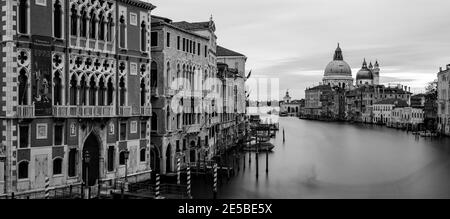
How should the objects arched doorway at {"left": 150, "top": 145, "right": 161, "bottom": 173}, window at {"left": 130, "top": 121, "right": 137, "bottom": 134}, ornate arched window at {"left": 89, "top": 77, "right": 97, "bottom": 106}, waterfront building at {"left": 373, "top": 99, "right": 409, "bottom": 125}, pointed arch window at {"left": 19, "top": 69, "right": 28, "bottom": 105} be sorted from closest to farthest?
pointed arch window at {"left": 19, "top": 69, "right": 28, "bottom": 105} < ornate arched window at {"left": 89, "top": 77, "right": 97, "bottom": 106} < window at {"left": 130, "top": 121, "right": 137, "bottom": 134} < arched doorway at {"left": 150, "top": 145, "right": 161, "bottom": 173} < waterfront building at {"left": 373, "top": 99, "right": 409, "bottom": 125}

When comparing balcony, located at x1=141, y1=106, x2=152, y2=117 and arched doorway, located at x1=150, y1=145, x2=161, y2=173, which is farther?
arched doorway, located at x1=150, y1=145, x2=161, y2=173

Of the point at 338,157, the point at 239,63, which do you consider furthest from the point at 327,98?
the point at 338,157

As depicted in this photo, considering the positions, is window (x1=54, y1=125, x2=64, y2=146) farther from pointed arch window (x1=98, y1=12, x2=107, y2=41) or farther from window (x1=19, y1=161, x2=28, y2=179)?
pointed arch window (x1=98, y1=12, x2=107, y2=41)

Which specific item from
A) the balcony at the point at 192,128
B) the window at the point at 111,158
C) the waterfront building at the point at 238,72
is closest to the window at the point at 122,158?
the window at the point at 111,158

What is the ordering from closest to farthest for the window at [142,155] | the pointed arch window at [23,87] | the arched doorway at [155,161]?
the pointed arch window at [23,87], the window at [142,155], the arched doorway at [155,161]

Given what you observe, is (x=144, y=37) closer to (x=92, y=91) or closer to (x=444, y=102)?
(x=92, y=91)

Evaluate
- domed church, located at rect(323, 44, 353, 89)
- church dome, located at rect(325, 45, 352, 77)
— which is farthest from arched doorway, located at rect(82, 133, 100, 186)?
church dome, located at rect(325, 45, 352, 77)

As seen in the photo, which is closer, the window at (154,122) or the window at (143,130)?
the window at (143,130)

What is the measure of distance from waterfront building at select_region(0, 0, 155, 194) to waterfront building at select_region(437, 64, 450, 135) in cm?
5275

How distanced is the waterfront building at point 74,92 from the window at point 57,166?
0.12 ft

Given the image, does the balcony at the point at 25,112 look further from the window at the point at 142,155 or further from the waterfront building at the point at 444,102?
the waterfront building at the point at 444,102

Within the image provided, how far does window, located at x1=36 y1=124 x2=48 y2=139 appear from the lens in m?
18.8

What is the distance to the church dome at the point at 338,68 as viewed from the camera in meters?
175

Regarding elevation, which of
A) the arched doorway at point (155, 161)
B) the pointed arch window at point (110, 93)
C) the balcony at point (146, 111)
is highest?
the pointed arch window at point (110, 93)
